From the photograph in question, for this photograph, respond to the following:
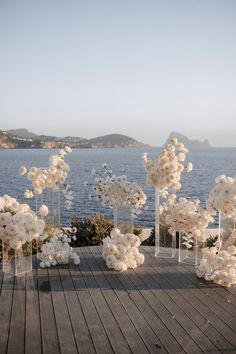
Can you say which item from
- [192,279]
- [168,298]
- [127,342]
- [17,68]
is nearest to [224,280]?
[192,279]

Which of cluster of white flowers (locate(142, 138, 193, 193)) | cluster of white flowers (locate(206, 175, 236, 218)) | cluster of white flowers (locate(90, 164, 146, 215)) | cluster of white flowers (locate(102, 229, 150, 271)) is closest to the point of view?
cluster of white flowers (locate(206, 175, 236, 218))

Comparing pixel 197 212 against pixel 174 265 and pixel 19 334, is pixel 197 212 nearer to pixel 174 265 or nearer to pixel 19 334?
pixel 174 265

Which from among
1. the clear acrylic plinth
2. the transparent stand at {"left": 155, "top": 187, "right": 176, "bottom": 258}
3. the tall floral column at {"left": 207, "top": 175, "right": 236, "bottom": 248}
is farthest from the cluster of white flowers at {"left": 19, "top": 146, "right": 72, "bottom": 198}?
the tall floral column at {"left": 207, "top": 175, "right": 236, "bottom": 248}

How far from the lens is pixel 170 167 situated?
20.0 feet

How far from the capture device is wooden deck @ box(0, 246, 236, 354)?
3504 mm

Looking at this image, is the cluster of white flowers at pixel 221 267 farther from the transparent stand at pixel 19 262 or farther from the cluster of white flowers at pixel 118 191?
the transparent stand at pixel 19 262

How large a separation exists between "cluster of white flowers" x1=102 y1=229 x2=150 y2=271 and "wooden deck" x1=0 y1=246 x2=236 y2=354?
0.14 m

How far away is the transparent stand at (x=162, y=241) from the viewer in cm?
643

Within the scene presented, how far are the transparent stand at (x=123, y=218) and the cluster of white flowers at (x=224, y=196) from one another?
65.2 inches

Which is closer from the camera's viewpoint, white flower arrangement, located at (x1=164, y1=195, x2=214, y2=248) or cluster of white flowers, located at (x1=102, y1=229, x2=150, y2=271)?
cluster of white flowers, located at (x1=102, y1=229, x2=150, y2=271)

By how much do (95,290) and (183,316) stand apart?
1.17m

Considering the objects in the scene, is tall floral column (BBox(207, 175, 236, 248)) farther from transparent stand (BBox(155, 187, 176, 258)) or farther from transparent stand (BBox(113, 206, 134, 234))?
transparent stand (BBox(113, 206, 134, 234))

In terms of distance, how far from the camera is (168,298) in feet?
15.2

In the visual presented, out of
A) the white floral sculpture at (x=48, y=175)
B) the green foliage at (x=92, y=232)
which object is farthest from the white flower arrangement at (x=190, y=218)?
the green foliage at (x=92, y=232)
